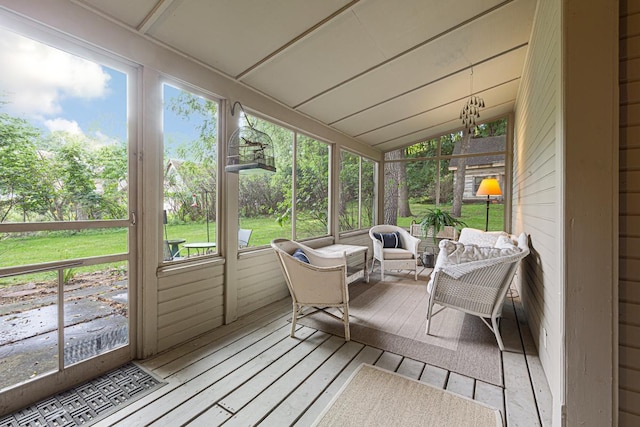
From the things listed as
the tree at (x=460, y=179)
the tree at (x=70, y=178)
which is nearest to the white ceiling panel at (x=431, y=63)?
the tree at (x=460, y=179)

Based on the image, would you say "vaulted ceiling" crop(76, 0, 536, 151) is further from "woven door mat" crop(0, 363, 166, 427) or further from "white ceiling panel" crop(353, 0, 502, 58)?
"woven door mat" crop(0, 363, 166, 427)

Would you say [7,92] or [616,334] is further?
[7,92]

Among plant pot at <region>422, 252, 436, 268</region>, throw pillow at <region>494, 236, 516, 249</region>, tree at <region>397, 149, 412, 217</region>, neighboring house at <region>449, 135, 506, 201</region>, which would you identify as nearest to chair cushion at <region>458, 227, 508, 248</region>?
throw pillow at <region>494, 236, 516, 249</region>

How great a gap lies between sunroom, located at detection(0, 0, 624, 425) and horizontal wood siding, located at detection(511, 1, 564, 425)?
3 cm

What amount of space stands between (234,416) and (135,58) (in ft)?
8.47

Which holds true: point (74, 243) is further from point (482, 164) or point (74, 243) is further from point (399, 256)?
point (482, 164)

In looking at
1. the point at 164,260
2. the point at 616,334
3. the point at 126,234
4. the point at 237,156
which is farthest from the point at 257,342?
the point at 616,334

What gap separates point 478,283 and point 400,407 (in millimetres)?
1344

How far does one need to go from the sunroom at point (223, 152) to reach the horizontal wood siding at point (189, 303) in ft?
0.05

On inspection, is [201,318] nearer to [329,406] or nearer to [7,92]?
[329,406]

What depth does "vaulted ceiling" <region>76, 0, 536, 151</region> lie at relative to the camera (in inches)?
79.4

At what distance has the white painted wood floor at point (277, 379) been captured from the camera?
1630 mm

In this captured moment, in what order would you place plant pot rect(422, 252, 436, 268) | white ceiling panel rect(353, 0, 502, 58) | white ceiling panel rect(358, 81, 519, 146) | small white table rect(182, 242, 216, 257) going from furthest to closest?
plant pot rect(422, 252, 436, 268), white ceiling panel rect(358, 81, 519, 146), small white table rect(182, 242, 216, 257), white ceiling panel rect(353, 0, 502, 58)

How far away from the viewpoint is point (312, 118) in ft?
13.4
